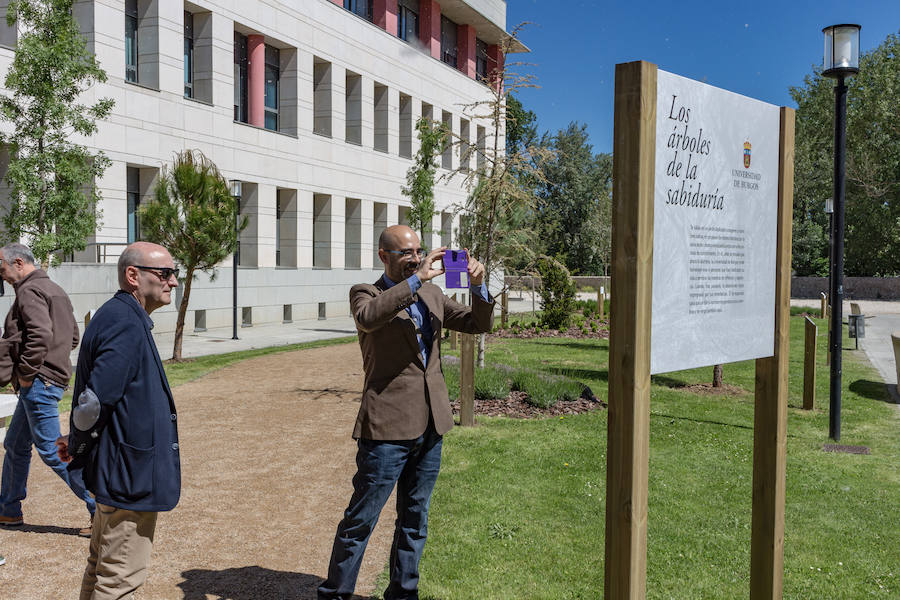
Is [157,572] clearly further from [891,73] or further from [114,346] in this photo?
[891,73]

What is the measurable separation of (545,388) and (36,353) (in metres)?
6.79

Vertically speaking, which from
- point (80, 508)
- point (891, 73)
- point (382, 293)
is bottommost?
point (80, 508)

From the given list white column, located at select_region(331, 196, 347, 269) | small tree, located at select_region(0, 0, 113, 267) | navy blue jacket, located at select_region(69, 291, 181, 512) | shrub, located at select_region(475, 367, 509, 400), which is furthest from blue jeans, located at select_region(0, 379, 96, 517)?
white column, located at select_region(331, 196, 347, 269)

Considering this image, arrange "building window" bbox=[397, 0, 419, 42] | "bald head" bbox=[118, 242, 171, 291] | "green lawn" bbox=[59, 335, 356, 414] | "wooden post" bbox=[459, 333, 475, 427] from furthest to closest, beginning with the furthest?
"building window" bbox=[397, 0, 419, 42]
"green lawn" bbox=[59, 335, 356, 414]
"wooden post" bbox=[459, 333, 475, 427]
"bald head" bbox=[118, 242, 171, 291]

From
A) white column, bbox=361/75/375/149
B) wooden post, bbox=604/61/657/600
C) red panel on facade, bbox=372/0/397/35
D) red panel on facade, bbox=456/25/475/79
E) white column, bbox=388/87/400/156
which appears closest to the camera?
wooden post, bbox=604/61/657/600

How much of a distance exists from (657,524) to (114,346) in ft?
14.2

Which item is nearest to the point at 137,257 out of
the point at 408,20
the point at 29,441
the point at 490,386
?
Result: the point at 29,441

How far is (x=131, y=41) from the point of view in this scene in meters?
23.0

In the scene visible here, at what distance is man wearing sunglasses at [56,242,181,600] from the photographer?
3.38 metres

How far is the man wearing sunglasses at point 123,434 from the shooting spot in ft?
11.1

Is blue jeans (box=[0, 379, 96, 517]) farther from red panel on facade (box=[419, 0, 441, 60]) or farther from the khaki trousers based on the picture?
red panel on facade (box=[419, 0, 441, 60])

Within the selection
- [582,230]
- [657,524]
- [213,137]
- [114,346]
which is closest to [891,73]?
[582,230]

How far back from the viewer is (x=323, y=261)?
3241cm

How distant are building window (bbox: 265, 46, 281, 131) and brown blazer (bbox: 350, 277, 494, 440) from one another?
26719 mm
